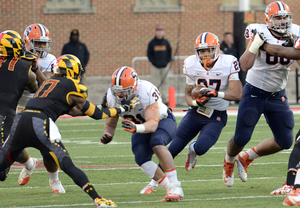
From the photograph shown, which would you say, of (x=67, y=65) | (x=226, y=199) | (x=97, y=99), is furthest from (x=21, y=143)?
(x=97, y=99)

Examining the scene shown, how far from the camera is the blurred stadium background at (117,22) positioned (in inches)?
681

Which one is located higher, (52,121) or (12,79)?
(12,79)

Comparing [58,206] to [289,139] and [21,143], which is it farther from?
[289,139]

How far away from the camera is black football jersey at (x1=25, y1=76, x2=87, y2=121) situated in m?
5.03

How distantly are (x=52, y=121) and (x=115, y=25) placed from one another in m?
13.1

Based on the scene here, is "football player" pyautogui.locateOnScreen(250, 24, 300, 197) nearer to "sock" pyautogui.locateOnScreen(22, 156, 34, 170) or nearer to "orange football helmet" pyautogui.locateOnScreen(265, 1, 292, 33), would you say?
"orange football helmet" pyautogui.locateOnScreen(265, 1, 292, 33)

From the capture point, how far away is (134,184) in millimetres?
6320

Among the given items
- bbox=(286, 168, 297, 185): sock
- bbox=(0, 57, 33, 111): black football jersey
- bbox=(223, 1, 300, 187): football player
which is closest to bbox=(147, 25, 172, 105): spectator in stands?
bbox=(223, 1, 300, 187): football player

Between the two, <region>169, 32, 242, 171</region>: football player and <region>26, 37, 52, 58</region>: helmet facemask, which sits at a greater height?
<region>26, 37, 52, 58</region>: helmet facemask

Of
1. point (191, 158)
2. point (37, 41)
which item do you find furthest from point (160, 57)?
point (191, 158)

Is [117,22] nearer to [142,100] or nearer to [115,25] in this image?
[115,25]

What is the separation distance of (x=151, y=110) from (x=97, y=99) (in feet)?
38.3

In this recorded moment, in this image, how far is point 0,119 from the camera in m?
5.62

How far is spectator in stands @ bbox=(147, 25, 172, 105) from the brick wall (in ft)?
8.70
